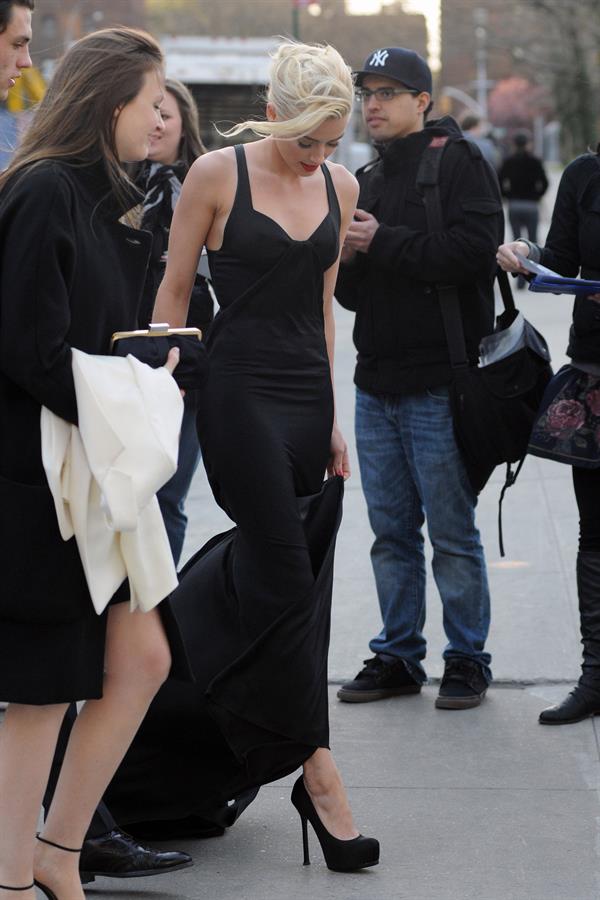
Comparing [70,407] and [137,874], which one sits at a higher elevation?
[70,407]

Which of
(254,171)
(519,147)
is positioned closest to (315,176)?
(254,171)

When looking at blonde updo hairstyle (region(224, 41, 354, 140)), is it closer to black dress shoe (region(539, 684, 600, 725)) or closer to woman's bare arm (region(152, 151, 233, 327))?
woman's bare arm (region(152, 151, 233, 327))

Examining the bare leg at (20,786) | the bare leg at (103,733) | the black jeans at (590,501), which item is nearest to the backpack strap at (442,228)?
the black jeans at (590,501)

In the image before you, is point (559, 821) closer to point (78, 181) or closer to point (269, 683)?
point (269, 683)

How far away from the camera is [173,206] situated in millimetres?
5016

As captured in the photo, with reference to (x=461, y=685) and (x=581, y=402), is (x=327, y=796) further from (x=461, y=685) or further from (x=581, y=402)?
(x=581, y=402)

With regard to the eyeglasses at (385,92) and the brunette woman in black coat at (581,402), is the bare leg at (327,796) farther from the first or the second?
the eyeglasses at (385,92)

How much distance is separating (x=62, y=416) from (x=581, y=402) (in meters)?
2.21

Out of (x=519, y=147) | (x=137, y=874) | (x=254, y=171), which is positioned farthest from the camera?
(x=519, y=147)

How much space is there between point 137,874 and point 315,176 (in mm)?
1837

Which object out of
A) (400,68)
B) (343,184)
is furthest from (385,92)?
(343,184)

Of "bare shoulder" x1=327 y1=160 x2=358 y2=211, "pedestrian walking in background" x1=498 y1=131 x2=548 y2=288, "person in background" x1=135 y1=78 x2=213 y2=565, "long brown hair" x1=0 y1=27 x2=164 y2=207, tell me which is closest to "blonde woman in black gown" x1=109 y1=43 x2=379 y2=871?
"bare shoulder" x1=327 y1=160 x2=358 y2=211

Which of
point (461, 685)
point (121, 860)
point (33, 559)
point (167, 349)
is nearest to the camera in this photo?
point (33, 559)

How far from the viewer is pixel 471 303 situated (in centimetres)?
476
